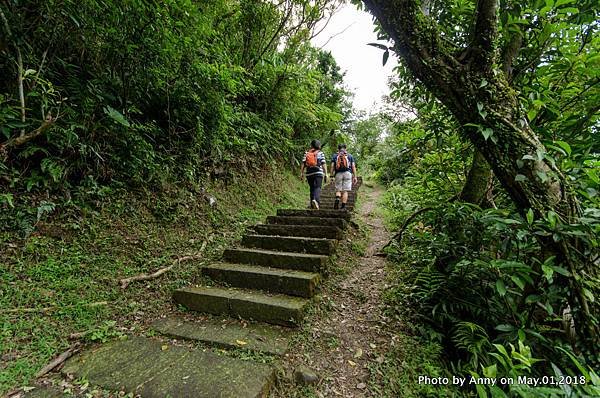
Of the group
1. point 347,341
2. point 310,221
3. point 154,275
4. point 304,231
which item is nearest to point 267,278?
point 347,341

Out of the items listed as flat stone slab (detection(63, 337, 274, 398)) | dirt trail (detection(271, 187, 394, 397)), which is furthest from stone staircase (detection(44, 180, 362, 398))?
dirt trail (detection(271, 187, 394, 397))

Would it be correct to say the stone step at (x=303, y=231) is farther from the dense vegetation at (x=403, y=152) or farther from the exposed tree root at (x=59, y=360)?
the exposed tree root at (x=59, y=360)

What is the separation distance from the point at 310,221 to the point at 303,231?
0.46 meters

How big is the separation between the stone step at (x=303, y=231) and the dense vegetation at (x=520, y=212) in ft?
5.05

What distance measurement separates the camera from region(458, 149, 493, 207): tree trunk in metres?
3.39

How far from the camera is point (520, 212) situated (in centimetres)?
212

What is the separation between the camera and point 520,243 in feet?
6.72

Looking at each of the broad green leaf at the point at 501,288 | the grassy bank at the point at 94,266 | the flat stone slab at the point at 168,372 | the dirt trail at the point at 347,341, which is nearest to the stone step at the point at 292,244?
the dirt trail at the point at 347,341

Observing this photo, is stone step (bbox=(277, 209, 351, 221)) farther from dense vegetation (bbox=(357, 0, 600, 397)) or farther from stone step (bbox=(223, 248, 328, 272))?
dense vegetation (bbox=(357, 0, 600, 397))

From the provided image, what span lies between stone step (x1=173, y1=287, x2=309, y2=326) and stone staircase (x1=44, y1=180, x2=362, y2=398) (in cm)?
1

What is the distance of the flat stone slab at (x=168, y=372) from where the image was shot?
201 cm

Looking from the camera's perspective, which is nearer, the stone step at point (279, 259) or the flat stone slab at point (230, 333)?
the flat stone slab at point (230, 333)

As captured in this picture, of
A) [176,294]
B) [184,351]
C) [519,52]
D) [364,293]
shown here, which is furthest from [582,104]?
[176,294]

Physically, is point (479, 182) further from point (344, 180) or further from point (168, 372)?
point (168, 372)
